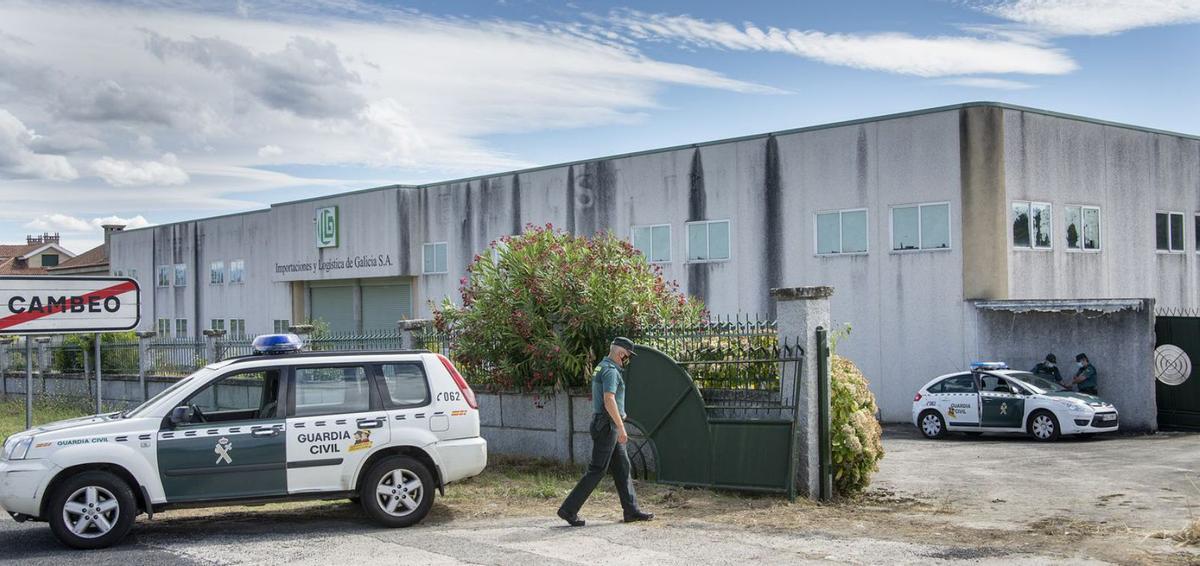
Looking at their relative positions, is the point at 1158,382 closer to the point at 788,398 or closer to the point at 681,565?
the point at 788,398

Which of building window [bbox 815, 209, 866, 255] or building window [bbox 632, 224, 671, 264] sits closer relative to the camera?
building window [bbox 815, 209, 866, 255]

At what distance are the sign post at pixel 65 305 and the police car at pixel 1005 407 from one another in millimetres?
14010

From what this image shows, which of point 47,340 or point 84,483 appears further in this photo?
point 47,340

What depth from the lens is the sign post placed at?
15.2m

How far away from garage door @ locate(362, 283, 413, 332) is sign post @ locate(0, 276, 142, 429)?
21923mm

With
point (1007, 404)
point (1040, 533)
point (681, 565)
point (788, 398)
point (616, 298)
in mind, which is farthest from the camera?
point (1007, 404)

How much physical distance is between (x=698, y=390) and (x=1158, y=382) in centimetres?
1293

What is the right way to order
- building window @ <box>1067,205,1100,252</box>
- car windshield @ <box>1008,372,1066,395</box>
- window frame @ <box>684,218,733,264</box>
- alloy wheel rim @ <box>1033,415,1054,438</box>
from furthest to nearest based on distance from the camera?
window frame @ <box>684,218,733,264</box> → building window @ <box>1067,205,1100,252</box> → car windshield @ <box>1008,372,1066,395</box> → alloy wheel rim @ <box>1033,415,1054,438</box>

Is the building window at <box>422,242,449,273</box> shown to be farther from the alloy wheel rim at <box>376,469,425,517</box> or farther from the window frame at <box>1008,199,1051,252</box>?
the alloy wheel rim at <box>376,469,425,517</box>

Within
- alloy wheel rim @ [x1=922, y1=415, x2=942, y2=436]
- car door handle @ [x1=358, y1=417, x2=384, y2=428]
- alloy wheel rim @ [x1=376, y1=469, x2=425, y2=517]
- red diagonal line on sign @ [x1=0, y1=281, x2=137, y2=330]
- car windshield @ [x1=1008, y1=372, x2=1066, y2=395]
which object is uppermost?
red diagonal line on sign @ [x1=0, y1=281, x2=137, y2=330]

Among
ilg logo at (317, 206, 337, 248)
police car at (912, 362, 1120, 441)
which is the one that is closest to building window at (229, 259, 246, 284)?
ilg logo at (317, 206, 337, 248)

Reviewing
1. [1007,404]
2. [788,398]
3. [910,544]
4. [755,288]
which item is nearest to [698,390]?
[788,398]

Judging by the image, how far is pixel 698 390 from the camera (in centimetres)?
1247

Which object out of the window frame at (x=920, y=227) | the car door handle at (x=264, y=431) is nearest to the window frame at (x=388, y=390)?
the car door handle at (x=264, y=431)
